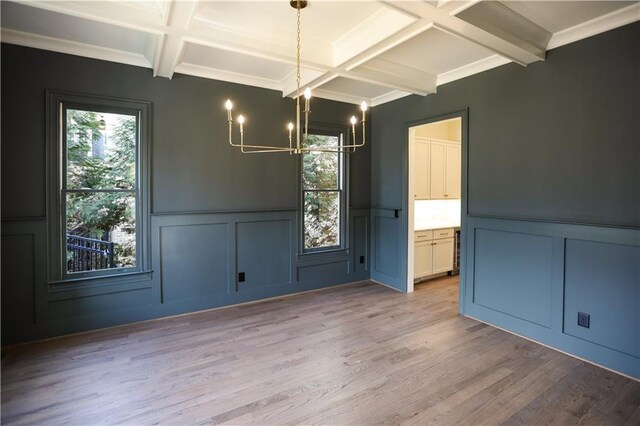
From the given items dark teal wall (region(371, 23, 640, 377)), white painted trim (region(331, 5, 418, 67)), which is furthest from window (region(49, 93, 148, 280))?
dark teal wall (region(371, 23, 640, 377))

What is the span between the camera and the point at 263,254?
439 cm

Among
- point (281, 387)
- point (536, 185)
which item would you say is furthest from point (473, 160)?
point (281, 387)

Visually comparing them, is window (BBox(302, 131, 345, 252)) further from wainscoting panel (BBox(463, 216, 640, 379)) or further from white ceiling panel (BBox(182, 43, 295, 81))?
wainscoting panel (BBox(463, 216, 640, 379))

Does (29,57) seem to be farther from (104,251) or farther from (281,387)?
(281,387)

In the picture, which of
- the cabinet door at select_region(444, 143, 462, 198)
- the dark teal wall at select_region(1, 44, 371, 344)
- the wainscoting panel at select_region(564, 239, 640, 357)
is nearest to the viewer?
the wainscoting panel at select_region(564, 239, 640, 357)

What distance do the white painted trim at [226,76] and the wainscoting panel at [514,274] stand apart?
298cm

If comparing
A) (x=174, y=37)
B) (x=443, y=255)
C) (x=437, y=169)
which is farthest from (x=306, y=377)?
(x=437, y=169)

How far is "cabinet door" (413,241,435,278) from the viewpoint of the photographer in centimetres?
501

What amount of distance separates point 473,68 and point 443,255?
111 inches

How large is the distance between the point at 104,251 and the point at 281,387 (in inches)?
92.9

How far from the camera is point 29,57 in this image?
3.06m

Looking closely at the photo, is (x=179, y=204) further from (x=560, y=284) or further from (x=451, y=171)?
(x=451, y=171)

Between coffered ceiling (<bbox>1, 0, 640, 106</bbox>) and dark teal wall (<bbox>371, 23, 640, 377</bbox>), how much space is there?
245 millimetres

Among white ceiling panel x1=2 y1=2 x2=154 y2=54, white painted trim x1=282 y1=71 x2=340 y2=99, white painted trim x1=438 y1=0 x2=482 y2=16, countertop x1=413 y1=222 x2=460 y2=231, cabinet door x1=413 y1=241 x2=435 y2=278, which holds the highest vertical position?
white ceiling panel x1=2 y1=2 x2=154 y2=54
